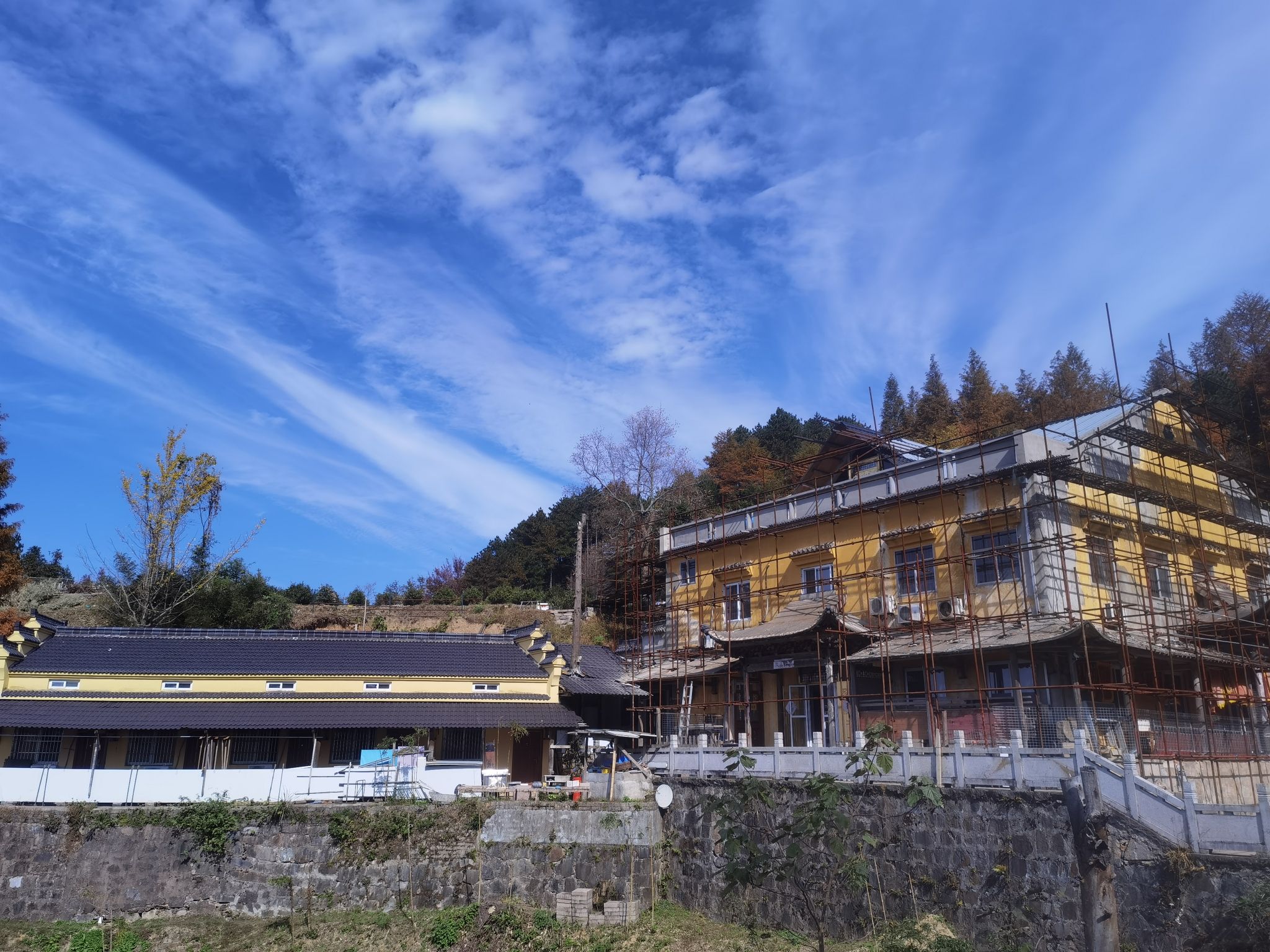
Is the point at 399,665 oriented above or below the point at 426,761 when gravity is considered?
above

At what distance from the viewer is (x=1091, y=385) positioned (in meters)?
55.1

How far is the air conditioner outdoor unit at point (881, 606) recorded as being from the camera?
24688mm

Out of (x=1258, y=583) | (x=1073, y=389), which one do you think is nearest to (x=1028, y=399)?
(x=1073, y=389)

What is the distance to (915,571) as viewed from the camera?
26.0 meters

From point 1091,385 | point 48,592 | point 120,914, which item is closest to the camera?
point 120,914

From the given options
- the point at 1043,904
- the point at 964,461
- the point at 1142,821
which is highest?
the point at 964,461

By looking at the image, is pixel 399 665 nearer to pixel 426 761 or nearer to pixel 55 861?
pixel 426 761

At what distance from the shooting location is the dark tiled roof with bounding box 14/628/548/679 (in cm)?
2753

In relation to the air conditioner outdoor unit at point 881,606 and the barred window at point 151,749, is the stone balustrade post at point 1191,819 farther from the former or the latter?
the barred window at point 151,749

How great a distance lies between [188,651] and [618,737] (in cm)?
1384

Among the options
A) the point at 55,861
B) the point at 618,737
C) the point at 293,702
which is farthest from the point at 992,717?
the point at 55,861

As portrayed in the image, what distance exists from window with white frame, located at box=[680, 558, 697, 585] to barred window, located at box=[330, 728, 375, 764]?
469 inches

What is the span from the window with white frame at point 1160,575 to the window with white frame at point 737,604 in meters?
11.7

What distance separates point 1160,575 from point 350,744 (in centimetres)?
2347
